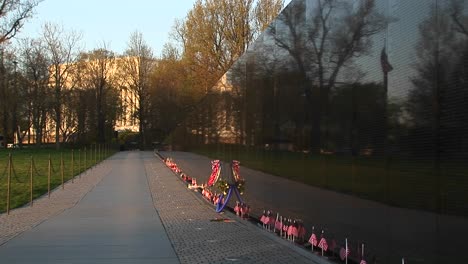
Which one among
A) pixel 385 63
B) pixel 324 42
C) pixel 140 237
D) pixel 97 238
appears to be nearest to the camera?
pixel 385 63

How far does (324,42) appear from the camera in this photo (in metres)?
8.04

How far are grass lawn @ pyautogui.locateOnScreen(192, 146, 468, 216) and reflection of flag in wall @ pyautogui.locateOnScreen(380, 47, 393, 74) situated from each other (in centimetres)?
89

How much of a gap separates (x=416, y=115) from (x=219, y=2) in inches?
1614

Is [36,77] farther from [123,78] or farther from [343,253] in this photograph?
[343,253]

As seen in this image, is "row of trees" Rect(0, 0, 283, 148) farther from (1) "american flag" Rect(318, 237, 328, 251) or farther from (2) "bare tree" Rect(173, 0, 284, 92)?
(1) "american flag" Rect(318, 237, 328, 251)

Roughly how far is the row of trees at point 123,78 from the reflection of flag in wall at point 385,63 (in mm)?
36926

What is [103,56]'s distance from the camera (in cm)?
8000

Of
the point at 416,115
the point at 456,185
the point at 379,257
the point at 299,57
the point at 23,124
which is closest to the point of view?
the point at 456,185

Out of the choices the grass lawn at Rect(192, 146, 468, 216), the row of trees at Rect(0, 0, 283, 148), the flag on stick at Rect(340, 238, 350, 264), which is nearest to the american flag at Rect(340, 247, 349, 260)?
the flag on stick at Rect(340, 238, 350, 264)

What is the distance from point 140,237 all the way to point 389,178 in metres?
5.46

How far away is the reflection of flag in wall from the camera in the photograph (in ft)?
19.7

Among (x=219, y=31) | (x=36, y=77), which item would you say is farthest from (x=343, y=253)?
(x=36, y=77)

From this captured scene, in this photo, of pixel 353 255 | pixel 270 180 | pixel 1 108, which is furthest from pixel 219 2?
pixel 353 255

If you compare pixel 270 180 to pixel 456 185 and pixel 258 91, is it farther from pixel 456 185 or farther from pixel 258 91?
pixel 456 185
